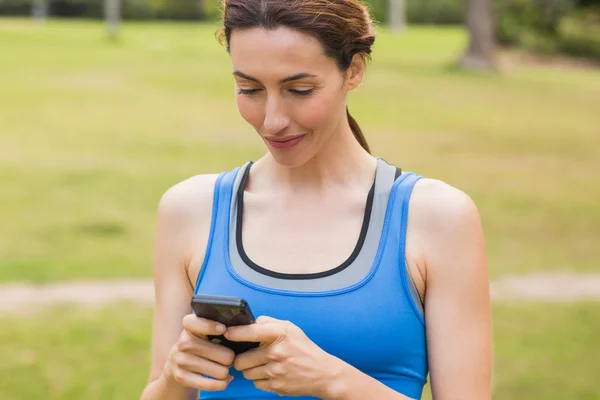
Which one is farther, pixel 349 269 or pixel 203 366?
pixel 349 269

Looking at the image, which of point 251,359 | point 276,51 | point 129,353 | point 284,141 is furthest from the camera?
point 129,353

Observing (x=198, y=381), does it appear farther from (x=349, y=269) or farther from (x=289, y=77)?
(x=289, y=77)

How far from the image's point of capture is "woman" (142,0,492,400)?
2248mm

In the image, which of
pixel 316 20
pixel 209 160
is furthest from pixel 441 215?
pixel 209 160

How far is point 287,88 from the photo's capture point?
2.35 metres

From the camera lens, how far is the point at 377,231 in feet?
7.83

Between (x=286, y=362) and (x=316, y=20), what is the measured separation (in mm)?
761

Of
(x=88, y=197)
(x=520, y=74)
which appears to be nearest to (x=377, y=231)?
(x=88, y=197)

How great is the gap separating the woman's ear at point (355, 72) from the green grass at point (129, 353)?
3998mm

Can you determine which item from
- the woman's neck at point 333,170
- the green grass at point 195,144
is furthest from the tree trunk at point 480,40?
the woman's neck at point 333,170

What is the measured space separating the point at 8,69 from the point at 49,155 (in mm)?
11493

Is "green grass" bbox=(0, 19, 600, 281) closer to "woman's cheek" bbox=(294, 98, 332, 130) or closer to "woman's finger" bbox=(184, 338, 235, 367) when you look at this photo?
"woman's cheek" bbox=(294, 98, 332, 130)

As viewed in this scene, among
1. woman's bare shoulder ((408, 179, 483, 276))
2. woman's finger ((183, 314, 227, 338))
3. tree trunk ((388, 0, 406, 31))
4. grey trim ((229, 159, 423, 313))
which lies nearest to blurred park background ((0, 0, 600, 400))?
grey trim ((229, 159, 423, 313))

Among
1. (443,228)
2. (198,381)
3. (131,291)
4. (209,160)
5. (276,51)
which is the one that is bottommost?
(209,160)
